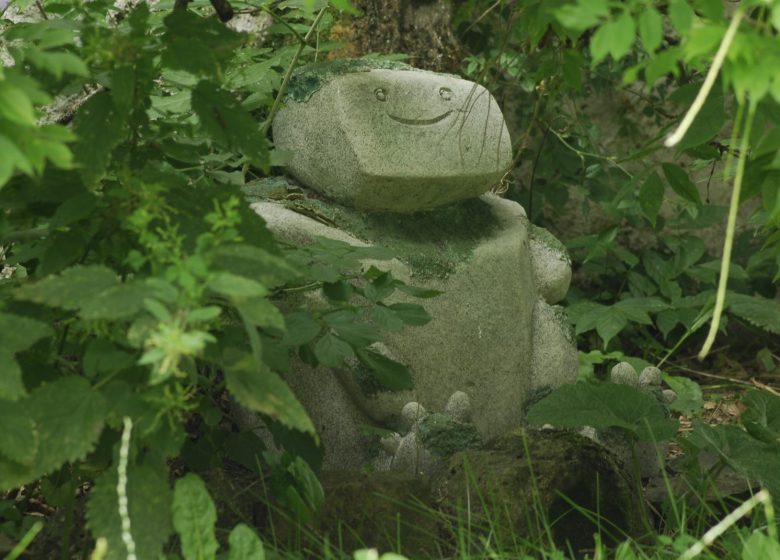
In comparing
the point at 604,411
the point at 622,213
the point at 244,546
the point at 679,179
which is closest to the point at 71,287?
the point at 244,546

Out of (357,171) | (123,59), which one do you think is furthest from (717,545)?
(123,59)

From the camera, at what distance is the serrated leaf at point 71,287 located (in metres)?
1.57

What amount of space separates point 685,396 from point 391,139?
173 cm

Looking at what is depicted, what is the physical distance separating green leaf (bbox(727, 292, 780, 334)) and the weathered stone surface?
1151 millimetres

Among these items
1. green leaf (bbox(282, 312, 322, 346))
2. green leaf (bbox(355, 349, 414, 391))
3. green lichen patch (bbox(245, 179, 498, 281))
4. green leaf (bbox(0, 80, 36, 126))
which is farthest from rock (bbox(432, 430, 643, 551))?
green leaf (bbox(0, 80, 36, 126))

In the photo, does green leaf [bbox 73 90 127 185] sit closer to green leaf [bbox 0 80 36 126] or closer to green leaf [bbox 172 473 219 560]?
green leaf [bbox 0 80 36 126]

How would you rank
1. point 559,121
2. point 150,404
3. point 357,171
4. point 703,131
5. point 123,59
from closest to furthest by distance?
point 150,404 → point 123,59 → point 703,131 → point 357,171 → point 559,121

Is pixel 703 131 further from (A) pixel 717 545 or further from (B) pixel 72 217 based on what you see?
(B) pixel 72 217

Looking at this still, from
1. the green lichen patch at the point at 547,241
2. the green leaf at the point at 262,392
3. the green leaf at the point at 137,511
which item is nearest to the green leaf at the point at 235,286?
the green leaf at the point at 262,392

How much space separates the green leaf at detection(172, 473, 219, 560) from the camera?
1.85 m

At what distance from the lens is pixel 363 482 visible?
2527 millimetres

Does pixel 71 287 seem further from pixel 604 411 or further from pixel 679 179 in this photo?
pixel 604 411

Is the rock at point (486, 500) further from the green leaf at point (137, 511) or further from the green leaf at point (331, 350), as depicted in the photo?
the green leaf at point (137, 511)

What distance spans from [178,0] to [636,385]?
5.76 feet
